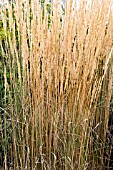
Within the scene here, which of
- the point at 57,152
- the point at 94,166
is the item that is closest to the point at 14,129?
the point at 57,152

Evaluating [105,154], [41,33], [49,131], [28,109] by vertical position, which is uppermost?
[41,33]

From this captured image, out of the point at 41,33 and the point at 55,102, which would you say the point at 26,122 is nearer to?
the point at 55,102

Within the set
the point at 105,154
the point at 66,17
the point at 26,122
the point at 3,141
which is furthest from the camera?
the point at 105,154

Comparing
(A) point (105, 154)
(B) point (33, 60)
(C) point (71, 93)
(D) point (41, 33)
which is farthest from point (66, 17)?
(A) point (105, 154)

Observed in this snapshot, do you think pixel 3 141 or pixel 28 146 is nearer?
pixel 28 146

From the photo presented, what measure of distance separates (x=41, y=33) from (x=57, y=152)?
2.59 feet

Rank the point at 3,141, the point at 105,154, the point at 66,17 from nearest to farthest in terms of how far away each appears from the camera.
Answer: the point at 66,17
the point at 3,141
the point at 105,154

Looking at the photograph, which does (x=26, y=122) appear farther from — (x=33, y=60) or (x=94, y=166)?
(x=94, y=166)

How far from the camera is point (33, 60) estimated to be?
2072 millimetres

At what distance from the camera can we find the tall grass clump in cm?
202

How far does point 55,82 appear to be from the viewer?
204 cm

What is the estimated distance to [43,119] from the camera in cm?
219

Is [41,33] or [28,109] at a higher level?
[41,33]

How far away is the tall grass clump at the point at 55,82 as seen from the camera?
6.61 ft
